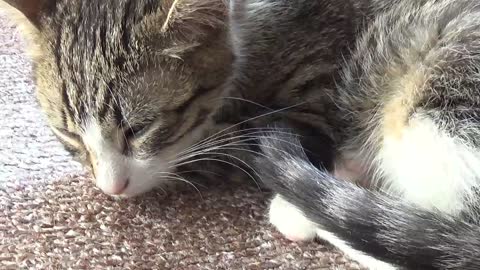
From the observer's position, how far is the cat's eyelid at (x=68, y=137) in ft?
3.66

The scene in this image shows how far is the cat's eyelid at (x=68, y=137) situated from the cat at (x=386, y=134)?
0.28 metres

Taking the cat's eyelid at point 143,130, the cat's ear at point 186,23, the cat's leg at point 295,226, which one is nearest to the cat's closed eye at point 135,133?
the cat's eyelid at point 143,130

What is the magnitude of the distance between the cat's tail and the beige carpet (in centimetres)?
13

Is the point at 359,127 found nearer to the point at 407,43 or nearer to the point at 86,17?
the point at 407,43

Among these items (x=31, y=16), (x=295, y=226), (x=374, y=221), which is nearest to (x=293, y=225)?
(x=295, y=226)

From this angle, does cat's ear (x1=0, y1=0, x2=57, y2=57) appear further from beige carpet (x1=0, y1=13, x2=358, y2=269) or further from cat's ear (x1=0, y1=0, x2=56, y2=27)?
beige carpet (x1=0, y1=13, x2=358, y2=269)

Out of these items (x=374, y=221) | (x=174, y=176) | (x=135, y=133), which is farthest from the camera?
(x=174, y=176)

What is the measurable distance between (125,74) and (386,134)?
0.42 meters

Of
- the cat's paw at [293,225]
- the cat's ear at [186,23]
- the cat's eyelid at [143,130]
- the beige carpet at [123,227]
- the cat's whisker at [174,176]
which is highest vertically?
the cat's ear at [186,23]

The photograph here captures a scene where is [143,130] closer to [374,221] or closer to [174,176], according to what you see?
[174,176]

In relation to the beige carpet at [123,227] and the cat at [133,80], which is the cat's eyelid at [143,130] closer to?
the cat at [133,80]

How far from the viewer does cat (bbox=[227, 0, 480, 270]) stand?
95 cm

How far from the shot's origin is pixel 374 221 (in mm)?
961

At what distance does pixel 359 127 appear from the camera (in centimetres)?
121
